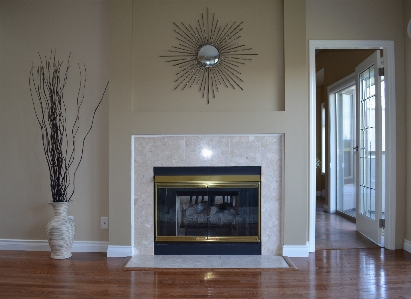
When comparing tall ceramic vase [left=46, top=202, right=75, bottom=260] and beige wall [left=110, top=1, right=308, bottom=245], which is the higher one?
beige wall [left=110, top=1, right=308, bottom=245]

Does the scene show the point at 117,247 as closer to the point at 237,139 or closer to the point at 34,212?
the point at 34,212

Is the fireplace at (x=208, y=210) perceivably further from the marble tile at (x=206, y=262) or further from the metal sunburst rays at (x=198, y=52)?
the metal sunburst rays at (x=198, y=52)

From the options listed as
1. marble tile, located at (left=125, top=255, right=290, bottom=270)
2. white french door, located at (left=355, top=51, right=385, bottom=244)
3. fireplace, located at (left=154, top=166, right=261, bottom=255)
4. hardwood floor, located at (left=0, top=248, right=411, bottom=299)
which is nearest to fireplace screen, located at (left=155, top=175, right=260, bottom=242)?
fireplace, located at (left=154, top=166, right=261, bottom=255)

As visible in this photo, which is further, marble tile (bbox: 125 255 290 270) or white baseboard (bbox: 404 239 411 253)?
white baseboard (bbox: 404 239 411 253)

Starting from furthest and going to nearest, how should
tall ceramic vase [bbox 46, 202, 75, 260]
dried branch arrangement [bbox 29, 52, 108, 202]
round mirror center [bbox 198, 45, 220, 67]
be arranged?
dried branch arrangement [bbox 29, 52, 108, 202]
round mirror center [bbox 198, 45, 220, 67]
tall ceramic vase [bbox 46, 202, 75, 260]

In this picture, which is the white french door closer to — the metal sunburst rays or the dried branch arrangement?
the metal sunburst rays

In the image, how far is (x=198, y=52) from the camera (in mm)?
3789

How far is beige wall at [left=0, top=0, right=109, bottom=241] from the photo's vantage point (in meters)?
3.91

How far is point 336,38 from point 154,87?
69.4 inches

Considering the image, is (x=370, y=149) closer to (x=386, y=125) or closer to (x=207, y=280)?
(x=386, y=125)

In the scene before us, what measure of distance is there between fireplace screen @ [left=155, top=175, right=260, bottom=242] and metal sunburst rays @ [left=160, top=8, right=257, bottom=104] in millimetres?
787

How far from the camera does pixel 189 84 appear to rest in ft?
12.5

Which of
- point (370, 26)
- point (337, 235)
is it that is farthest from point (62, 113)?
point (337, 235)

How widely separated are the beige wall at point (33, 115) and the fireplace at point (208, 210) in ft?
1.92
